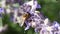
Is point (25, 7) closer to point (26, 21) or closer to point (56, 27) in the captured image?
point (26, 21)

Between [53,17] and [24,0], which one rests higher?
[24,0]

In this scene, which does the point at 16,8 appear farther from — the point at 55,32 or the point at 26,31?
the point at 55,32

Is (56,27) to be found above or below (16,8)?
below

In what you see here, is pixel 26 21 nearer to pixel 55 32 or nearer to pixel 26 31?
pixel 26 31

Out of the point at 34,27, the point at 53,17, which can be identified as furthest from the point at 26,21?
the point at 53,17

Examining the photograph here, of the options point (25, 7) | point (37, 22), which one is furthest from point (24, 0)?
point (37, 22)

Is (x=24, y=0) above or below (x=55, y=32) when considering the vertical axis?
above
